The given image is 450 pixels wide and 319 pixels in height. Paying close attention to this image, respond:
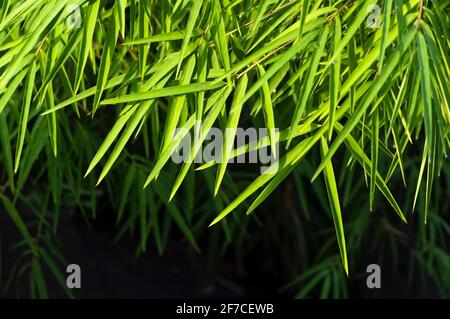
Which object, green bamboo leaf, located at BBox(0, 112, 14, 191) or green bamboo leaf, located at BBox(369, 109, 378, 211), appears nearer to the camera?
green bamboo leaf, located at BBox(369, 109, 378, 211)

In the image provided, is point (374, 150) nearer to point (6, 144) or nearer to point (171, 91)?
point (171, 91)

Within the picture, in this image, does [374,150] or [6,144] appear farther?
[6,144]

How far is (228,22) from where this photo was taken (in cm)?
161

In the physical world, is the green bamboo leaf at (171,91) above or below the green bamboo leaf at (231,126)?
above

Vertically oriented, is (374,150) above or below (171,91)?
below

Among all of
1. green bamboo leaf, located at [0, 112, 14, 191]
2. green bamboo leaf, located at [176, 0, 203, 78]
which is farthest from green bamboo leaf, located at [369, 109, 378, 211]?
green bamboo leaf, located at [0, 112, 14, 191]

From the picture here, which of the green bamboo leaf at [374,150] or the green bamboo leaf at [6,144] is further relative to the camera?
the green bamboo leaf at [6,144]

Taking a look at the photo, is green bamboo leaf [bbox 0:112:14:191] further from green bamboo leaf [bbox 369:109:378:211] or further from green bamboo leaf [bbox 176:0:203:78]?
green bamboo leaf [bbox 369:109:378:211]

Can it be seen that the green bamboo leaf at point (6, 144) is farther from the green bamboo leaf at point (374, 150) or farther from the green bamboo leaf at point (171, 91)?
the green bamboo leaf at point (374, 150)

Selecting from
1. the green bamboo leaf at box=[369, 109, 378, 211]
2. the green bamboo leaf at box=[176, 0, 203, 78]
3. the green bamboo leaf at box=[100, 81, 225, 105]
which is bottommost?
the green bamboo leaf at box=[369, 109, 378, 211]

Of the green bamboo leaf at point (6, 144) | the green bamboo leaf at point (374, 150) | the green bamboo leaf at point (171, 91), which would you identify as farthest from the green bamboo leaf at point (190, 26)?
the green bamboo leaf at point (6, 144)

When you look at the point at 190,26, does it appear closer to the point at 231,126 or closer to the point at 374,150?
the point at 231,126

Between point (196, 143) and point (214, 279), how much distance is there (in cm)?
203

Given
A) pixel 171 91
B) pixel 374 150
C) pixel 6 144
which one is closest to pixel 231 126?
pixel 171 91
